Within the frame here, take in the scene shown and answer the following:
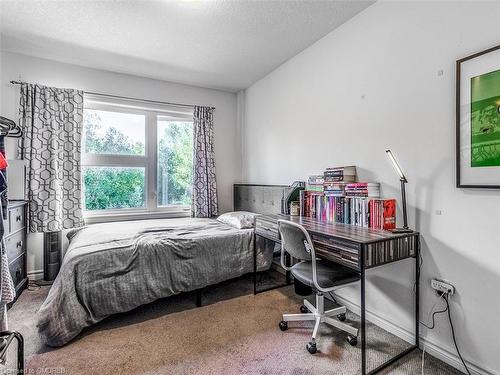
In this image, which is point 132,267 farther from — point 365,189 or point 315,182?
point 365,189

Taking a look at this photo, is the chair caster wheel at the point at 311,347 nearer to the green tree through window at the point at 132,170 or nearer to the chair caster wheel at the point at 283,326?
the chair caster wheel at the point at 283,326

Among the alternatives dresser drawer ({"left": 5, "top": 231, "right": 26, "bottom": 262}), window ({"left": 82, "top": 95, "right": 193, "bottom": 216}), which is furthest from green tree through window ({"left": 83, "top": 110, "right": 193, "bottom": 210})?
dresser drawer ({"left": 5, "top": 231, "right": 26, "bottom": 262})

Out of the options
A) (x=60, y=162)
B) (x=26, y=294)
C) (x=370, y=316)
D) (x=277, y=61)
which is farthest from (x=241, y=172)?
(x=26, y=294)

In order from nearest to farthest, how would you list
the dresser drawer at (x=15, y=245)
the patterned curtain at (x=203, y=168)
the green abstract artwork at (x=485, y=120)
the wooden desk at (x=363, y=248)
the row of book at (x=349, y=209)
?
the green abstract artwork at (x=485, y=120) < the wooden desk at (x=363, y=248) < the row of book at (x=349, y=209) < the dresser drawer at (x=15, y=245) < the patterned curtain at (x=203, y=168)

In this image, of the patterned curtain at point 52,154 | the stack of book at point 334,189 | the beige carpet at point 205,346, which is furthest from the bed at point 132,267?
the stack of book at point 334,189

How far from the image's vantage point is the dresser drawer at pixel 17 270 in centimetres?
235

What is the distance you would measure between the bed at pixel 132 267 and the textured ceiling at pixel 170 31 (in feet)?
6.03

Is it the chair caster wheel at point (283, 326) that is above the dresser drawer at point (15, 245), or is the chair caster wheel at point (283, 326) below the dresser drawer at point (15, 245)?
below

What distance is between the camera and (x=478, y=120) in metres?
1.43

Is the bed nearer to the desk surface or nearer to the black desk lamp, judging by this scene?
the desk surface

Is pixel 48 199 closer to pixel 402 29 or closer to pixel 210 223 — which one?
pixel 210 223

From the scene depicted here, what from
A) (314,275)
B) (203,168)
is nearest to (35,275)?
(203,168)

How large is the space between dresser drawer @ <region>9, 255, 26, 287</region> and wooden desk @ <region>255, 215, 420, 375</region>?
2634mm

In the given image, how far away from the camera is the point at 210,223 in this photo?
120 inches
